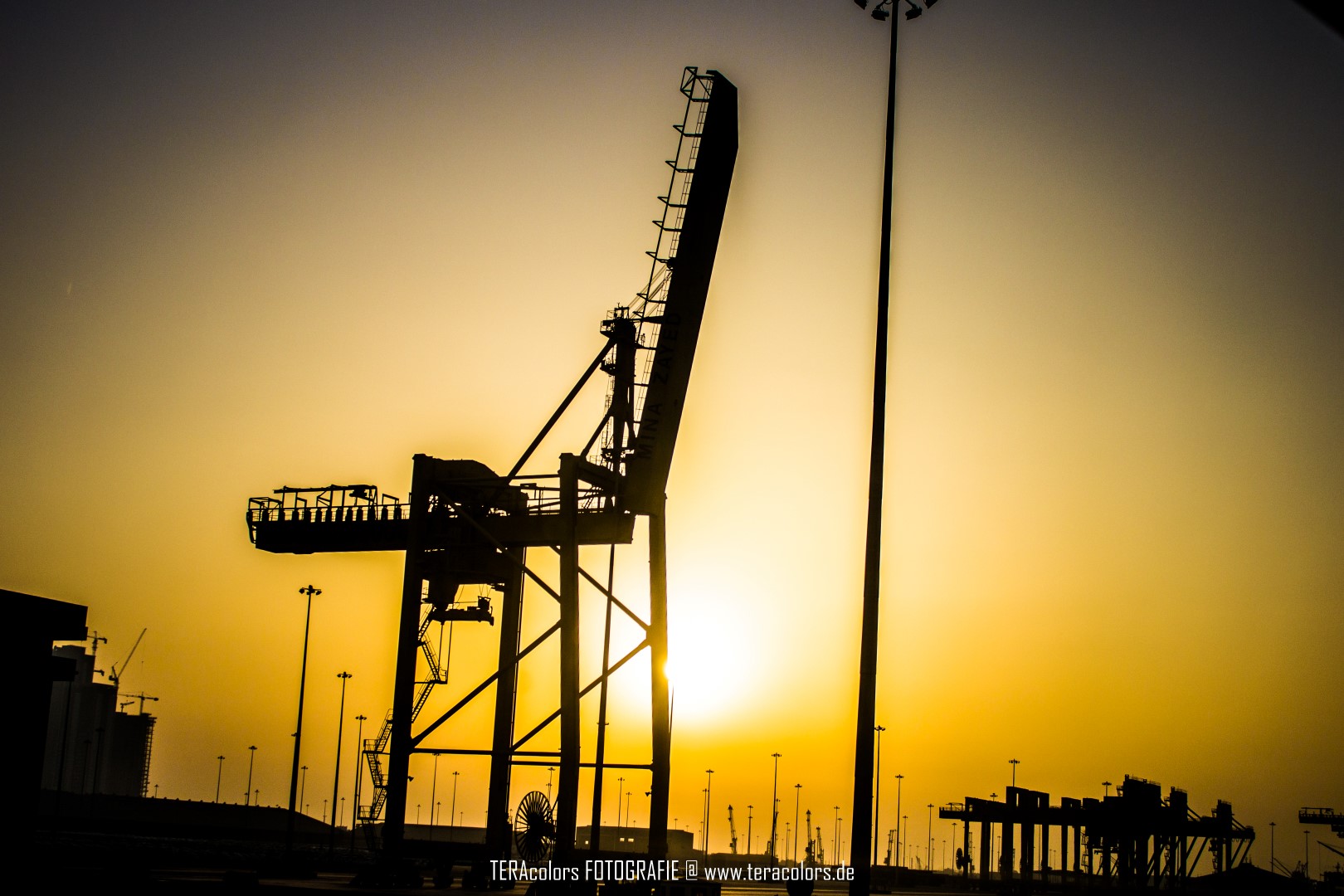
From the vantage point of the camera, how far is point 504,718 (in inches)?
1727

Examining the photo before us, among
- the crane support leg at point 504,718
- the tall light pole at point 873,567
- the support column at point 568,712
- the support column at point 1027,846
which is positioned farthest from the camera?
the support column at point 1027,846

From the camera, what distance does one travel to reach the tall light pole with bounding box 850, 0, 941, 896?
17.2m

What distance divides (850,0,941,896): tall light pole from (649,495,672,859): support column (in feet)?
77.9

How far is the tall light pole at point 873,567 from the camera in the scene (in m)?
17.2

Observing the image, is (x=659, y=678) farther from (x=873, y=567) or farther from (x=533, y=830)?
(x=873, y=567)

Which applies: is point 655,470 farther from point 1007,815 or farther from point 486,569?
point 1007,815

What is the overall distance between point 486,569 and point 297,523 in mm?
7420

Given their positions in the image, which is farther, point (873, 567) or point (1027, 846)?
point (1027, 846)

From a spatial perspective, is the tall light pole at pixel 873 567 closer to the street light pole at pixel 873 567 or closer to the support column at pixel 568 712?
the street light pole at pixel 873 567

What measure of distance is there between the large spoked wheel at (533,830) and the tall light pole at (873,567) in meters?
27.5

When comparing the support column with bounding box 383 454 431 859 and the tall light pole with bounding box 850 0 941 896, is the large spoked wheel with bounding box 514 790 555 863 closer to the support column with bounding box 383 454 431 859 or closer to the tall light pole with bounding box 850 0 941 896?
the support column with bounding box 383 454 431 859

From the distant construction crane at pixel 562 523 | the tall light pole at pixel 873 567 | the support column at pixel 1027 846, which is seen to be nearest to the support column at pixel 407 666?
the distant construction crane at pixel 562 523

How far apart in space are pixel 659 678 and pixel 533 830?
24.8 feet

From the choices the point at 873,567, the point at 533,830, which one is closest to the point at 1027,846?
the point at 533,830
